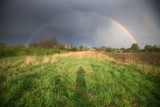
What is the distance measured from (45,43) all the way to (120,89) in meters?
60.7

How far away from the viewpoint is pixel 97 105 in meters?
5.07

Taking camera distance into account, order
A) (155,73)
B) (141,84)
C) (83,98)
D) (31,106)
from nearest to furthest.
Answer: (31,106)
(83,98)
(141,84)
(155,73)

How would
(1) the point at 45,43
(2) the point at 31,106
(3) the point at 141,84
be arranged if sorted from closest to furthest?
(2) the point at 31,106, (3) the point at 141,84, (1) the point at 45,43

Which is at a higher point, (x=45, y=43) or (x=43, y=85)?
(x=45, y=43)

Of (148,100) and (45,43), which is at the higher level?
(45,43)

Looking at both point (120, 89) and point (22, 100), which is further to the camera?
point (120, 89)

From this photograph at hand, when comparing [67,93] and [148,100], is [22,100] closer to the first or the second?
[67,93]

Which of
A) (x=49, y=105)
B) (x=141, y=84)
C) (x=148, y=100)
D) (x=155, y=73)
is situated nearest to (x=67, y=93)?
(x=49, y=105)

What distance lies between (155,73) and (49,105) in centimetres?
835

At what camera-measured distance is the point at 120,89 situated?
6.61 m

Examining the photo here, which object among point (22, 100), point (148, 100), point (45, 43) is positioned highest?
point (45, 43)

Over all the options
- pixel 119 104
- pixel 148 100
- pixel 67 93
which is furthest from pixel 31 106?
pixel 148 100

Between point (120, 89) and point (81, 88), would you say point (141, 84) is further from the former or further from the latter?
point (81, 88)

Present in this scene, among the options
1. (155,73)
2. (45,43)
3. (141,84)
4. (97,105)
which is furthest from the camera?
(45,43)
